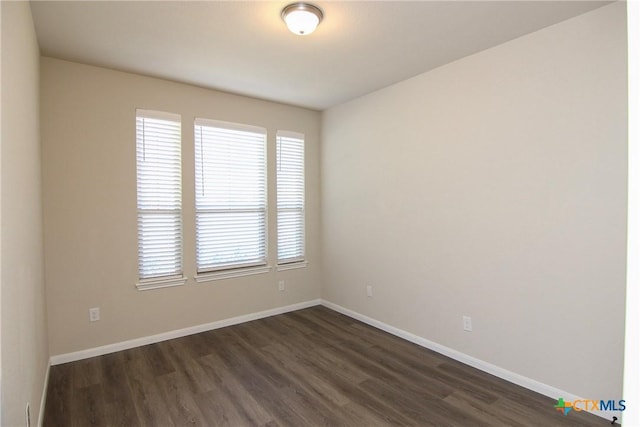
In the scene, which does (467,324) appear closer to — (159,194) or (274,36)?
(274,36)

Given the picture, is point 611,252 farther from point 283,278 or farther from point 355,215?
point 283,278

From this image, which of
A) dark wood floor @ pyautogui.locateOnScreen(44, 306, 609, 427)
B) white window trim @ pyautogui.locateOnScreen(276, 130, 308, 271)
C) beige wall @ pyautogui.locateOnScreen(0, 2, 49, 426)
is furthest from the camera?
white window trim @ pyautogui.locateOnScreen(276, 130, 308, 271)

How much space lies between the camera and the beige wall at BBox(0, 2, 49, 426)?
1.36 meters

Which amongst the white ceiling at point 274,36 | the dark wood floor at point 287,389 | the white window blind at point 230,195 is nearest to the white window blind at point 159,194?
the white window blind at point 230,195

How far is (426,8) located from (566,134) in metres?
1.33

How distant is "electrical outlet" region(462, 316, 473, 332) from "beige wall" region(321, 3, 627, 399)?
0.04 metres

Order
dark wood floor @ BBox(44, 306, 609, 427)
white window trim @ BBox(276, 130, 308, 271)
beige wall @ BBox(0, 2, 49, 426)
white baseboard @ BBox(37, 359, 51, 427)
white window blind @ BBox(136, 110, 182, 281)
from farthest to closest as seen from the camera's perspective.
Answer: white window trim @ BBox(276, 130, 308, 271), white window blind @ BBox(136, 110, 182, 281), dark wood floor @ BBox(44, 306, 609, 427), white baseboard @ BBox(37, 359, 51, 427), beige wall @ BBox(0, 2, 49, 426)

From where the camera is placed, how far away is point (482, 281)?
2.79m

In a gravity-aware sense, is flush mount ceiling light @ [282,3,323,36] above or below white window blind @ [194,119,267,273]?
above

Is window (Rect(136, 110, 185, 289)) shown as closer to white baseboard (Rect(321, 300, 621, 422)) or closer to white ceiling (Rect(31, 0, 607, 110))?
white ceiling (Rect(31, 0, 607, 110))

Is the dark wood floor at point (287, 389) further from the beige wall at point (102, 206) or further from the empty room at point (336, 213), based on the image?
the beige wall at point (102, 206)

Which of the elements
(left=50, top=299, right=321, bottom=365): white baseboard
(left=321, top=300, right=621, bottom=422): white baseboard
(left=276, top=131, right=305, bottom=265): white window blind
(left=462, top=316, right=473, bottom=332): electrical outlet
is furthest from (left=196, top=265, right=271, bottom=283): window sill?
(left=462, top=316, right=473, bottom=332): electrical outlet

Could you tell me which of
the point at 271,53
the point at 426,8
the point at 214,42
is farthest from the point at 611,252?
the point at 214,42

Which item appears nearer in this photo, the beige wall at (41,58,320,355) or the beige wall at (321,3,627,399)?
the beige wall at (321,3,627,399)
